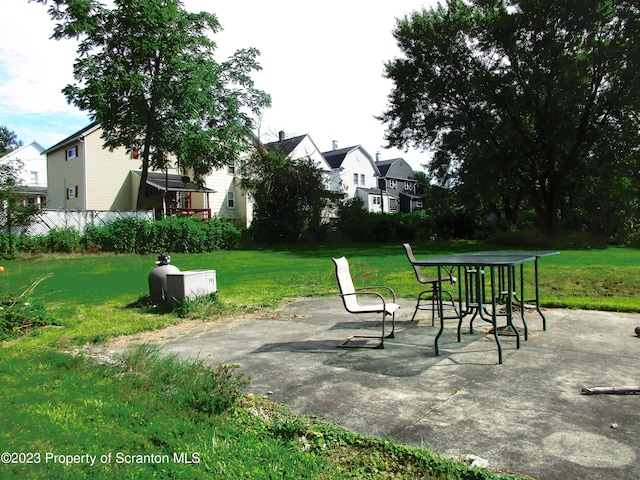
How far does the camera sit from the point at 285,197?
104ft

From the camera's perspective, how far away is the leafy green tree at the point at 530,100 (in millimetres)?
27750

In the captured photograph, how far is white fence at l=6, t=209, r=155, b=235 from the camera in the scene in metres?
23.6

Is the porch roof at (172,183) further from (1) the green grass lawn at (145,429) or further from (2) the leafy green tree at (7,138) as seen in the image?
(2) the leafy green tree at (7,138)

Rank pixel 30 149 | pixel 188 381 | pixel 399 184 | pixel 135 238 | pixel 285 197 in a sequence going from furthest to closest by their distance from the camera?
1. pixel 399 184
2. pixel 30 149
3. pixel 285 197
4. pixel 135 238
5. pixel 188 381

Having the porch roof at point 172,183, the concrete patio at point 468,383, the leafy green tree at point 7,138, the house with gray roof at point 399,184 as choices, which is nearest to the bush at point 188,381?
the concrete patio at point 468,383

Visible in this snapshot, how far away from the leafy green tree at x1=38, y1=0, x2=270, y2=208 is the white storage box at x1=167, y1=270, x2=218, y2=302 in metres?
22.4

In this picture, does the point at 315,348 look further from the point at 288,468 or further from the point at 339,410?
the point at 288,468

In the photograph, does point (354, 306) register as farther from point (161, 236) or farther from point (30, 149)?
point (30, 149)

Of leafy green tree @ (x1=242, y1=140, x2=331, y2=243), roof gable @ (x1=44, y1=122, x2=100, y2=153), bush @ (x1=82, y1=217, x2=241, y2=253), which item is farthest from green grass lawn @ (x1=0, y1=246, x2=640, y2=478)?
roof gable @ (x1=44, y1=122, x2=100, y2=153)

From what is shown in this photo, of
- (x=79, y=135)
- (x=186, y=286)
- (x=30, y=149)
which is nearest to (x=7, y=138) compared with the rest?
(x=30, y=149)

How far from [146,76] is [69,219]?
33.5 feet

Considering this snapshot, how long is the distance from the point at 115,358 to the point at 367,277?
851 centimetres

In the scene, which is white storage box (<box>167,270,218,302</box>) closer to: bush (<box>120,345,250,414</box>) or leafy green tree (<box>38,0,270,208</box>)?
bush (<box>120,345,250,414</box>)

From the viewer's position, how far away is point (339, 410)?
358cm
